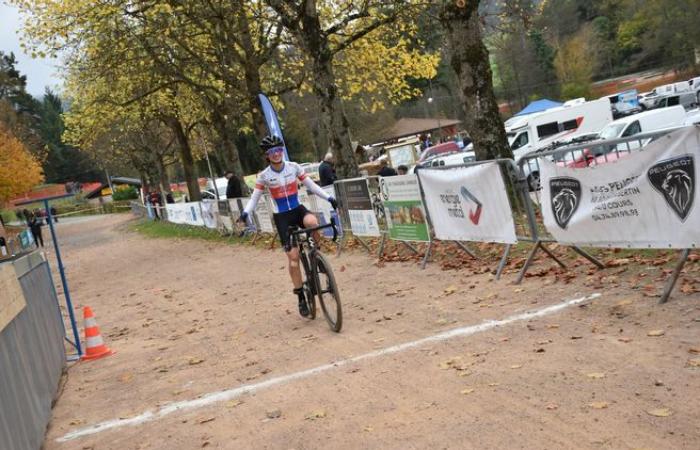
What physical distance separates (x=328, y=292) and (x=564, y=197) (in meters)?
2.75

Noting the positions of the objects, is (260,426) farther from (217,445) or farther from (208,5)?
(208,5)

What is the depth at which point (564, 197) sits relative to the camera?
26.1 feet

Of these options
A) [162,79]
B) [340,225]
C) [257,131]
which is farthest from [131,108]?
[340,225]

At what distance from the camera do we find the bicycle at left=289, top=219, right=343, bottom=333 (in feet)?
25.4

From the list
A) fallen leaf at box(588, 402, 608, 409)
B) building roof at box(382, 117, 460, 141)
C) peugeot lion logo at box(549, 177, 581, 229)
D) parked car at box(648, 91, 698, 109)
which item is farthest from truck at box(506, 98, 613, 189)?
building roof at box(382, 117, 460, 141)

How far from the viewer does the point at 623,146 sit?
7281 mm

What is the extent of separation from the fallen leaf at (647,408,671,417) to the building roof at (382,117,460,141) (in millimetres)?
77971

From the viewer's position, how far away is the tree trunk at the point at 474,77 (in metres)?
11.7

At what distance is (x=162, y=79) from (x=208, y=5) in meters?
4.37

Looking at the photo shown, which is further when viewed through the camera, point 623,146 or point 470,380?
point 623,146

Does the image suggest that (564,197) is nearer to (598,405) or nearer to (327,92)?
(598,405)

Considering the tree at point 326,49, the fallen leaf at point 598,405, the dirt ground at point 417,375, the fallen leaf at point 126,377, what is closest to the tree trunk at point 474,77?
the dirt ground at point 417,375

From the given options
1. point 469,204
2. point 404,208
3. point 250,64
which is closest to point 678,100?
point 250,64

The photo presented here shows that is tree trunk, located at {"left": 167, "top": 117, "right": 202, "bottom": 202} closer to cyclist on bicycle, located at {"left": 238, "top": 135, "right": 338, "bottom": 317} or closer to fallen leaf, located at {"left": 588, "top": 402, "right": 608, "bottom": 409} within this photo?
cyclist on bicycle, located at {"left": 238, "top": 135, "right": 338, "bottom": 317}
